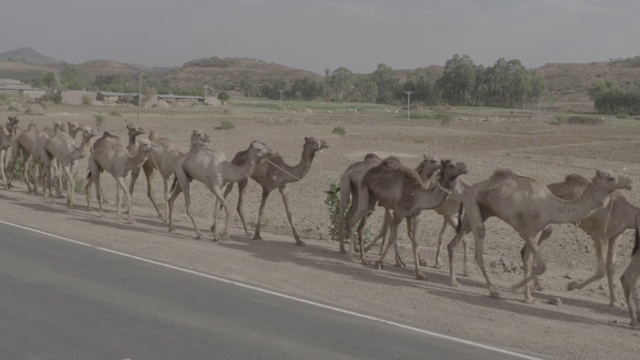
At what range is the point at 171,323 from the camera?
903 centimetres

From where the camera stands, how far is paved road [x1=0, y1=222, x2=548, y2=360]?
8.08m

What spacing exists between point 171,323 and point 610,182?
247 inches

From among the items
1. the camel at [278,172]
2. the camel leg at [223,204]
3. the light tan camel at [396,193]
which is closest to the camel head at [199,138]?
→ the camel at [278,172]

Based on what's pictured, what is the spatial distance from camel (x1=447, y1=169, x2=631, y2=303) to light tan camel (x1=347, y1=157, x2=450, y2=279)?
867 mm

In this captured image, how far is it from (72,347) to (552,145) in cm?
4591

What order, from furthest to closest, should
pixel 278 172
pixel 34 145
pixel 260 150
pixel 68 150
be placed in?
pixel 34 145 → pixel 68 150 → pixel 278 172 → pixel 260 150

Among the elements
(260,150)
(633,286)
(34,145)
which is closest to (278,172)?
(260,150)

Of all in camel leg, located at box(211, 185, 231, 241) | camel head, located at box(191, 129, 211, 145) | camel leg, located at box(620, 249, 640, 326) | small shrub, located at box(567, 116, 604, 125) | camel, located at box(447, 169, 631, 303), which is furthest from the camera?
small shrub, located at box(567, 116, 604, 125)

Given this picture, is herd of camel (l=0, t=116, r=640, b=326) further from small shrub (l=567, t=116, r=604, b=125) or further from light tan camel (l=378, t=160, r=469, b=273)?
small shrub (l=567, t=116, r=604, b=125)

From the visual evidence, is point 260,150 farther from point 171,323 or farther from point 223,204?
point 171,323

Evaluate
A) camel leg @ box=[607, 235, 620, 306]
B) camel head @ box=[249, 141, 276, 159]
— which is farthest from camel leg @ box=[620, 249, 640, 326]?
camel head @ box=[249, 141, 276, 159]

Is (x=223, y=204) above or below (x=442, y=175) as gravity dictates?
below

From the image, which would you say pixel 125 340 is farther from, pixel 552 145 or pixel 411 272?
pixel 552 145

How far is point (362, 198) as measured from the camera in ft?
45.9
